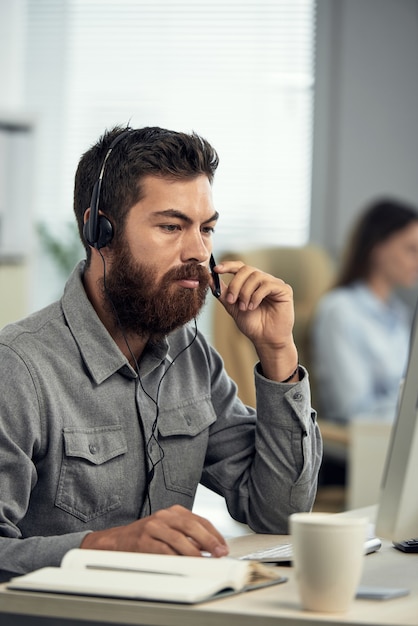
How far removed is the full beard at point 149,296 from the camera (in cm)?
142

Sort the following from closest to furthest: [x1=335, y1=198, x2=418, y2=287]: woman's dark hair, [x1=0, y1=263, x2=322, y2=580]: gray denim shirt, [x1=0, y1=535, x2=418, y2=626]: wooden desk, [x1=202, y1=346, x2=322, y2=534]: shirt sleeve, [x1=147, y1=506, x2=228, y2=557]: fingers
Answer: [x1=0, y1=535, x2=418, y2=626]: wooden desk → [x1=147, y1=506, x2=228, y2=557]: fingers → [x1=0, y1=263, x2=322, y2=580]: gray denim shirt → [x1=202, y1=346, x2=322, y2=534]: shirt sleeve → [x1=335, y1=198, x2=418, y2=287]: woman's dark hair

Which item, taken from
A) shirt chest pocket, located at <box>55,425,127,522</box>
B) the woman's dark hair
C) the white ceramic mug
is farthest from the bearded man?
the woman's dark hair

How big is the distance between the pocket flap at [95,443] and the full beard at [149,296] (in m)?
0.17

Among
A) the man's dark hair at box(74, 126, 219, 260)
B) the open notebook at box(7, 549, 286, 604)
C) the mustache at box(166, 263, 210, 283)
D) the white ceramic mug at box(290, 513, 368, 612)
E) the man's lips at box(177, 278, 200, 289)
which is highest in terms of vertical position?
the man's dark hair at box(74, 126, 219, 260)

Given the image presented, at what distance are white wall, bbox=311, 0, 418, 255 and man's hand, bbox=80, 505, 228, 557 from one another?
3.40 metres

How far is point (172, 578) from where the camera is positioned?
2.92 ft

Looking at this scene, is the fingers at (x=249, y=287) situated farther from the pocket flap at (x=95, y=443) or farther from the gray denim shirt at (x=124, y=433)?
the pocket flap at (x=95, y=443)

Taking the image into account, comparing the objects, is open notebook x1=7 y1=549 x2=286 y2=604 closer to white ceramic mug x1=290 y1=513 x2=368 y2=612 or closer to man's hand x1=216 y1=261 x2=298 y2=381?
white ceramic mug x1=290 y1=513 x2=368 y2=612

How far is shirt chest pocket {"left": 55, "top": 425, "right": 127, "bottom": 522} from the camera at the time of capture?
127 cm

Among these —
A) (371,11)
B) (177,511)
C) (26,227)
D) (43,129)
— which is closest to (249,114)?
(371,11)

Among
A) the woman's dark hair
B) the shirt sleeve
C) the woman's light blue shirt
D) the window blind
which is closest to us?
the shirt sleeve

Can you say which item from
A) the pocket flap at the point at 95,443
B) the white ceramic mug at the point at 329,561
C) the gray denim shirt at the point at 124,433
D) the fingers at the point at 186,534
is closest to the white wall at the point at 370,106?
the gray denim shirt at the point at 124,433

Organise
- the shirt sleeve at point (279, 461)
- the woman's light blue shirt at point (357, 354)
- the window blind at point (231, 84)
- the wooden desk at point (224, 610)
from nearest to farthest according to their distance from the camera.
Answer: the wooden desk at point (224, 610) < the shirt sleeve at point (279, 461) < the woman's light blue shirt at point (357, 354) < the window blind at point (231, 84)

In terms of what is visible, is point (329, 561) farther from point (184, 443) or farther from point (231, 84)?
point (231, 84)
